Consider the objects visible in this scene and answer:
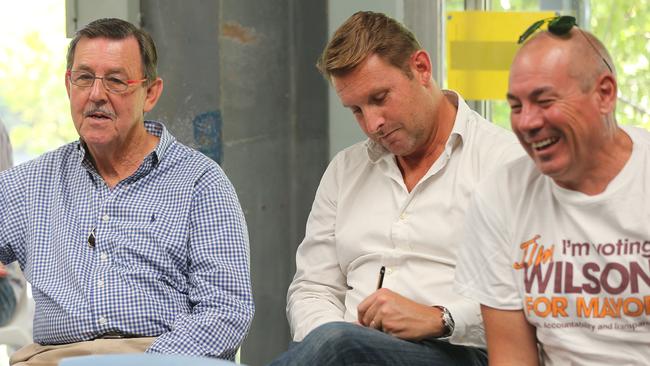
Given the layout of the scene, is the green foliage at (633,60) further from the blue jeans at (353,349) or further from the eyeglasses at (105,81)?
the eyeglasses at (105,81)

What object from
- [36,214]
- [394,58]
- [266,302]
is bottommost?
[266,302]

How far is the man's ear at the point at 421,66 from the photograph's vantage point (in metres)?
3.04

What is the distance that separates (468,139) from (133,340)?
1.05m

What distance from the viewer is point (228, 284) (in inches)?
116

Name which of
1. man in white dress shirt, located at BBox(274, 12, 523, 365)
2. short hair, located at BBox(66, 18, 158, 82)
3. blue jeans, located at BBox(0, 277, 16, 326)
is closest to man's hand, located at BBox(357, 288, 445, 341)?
man in white dress shirt, located at BBox(274, 12, 523, 365)

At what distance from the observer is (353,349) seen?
2549mm

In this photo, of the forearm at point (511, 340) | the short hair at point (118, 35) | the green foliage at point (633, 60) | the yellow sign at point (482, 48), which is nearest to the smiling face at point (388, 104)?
the short hair at point (118, 35)

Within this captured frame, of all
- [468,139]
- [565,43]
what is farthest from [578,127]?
A: [468,139]

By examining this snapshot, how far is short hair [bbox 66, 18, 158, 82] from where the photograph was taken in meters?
3.11

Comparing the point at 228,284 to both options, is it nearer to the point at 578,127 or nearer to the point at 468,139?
the point at 468,139

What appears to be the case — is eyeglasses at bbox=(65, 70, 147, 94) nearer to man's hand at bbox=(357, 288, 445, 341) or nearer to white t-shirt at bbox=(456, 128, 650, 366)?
man's hand at bbox=(357, 288, 445, 341)

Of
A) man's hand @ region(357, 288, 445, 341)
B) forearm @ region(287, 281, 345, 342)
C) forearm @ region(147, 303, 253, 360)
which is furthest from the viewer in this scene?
forearm @ region(287, 281, 345, 342)

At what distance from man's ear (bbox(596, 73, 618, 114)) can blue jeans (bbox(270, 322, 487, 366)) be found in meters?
0.77

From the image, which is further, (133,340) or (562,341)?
(133,340)
